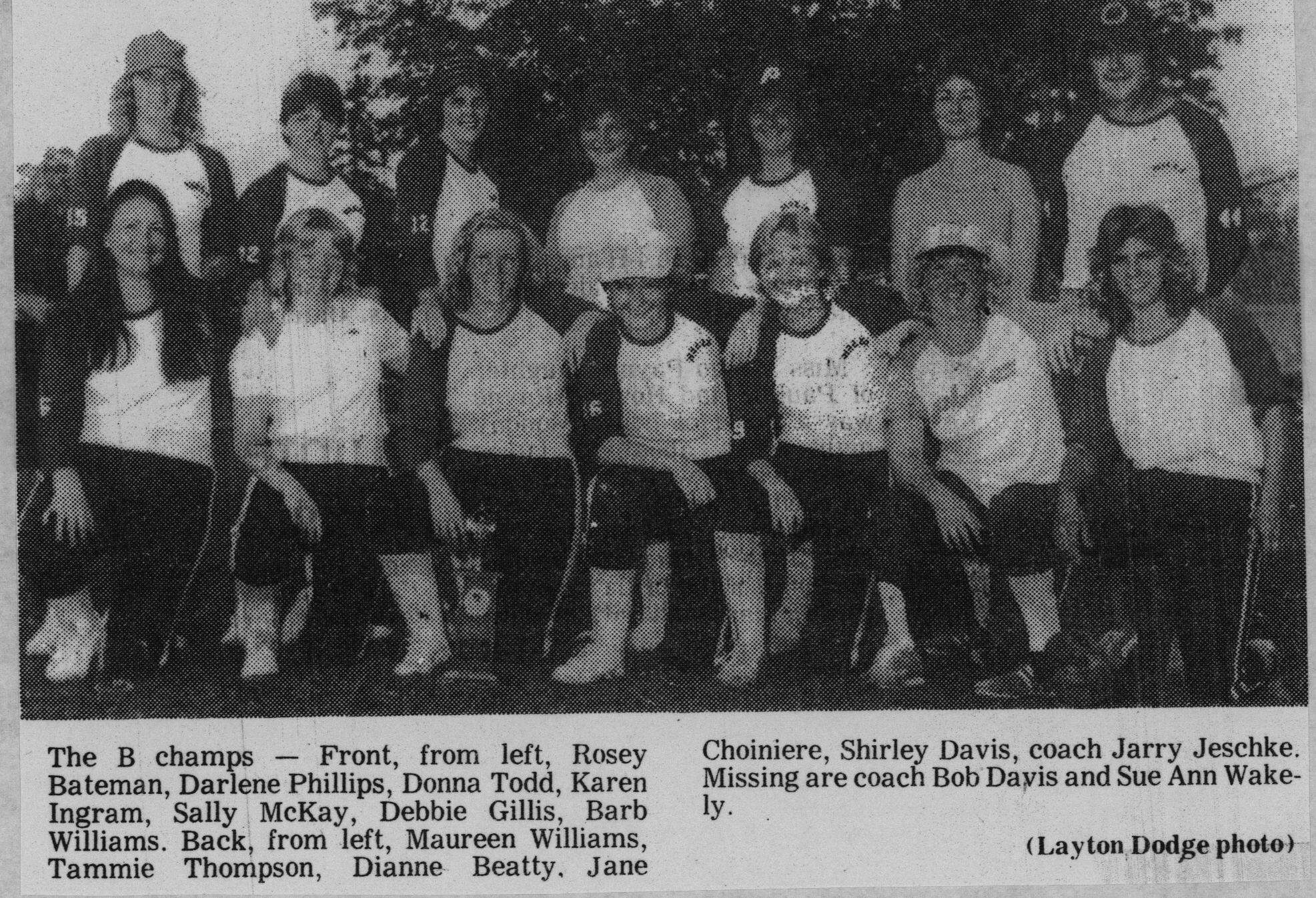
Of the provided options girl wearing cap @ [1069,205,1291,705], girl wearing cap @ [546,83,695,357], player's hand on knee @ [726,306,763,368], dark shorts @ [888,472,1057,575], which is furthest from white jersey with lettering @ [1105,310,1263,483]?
girl wearing cap @ [546,83,695,357]

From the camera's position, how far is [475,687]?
389 cm

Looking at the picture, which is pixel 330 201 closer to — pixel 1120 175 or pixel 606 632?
pixel 606 632

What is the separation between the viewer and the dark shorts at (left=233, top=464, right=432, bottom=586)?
3.90 meters

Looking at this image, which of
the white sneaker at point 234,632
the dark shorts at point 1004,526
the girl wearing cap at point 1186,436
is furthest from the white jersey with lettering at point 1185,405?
the white sneaker at point 234,632

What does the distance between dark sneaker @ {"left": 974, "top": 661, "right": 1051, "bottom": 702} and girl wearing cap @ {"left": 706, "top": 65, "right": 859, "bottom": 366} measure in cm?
93

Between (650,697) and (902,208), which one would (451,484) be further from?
(902,208)

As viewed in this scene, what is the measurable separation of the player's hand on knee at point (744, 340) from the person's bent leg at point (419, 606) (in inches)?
33.4

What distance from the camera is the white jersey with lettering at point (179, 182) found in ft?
12.9

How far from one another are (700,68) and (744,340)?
0.64 meters

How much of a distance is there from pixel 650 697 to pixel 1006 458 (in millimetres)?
993

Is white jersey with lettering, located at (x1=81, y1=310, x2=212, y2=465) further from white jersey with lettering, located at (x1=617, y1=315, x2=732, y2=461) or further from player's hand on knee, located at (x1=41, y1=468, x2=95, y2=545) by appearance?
white jersey with lettering, located at (x1=617, y1=315, x2=732, y2=461)

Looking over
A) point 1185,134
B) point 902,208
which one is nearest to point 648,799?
point 902,208

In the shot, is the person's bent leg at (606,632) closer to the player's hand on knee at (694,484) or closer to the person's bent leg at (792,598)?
the player's hand on knee at (694,484)

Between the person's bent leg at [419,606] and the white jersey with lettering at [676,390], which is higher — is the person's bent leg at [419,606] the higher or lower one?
the lower one
